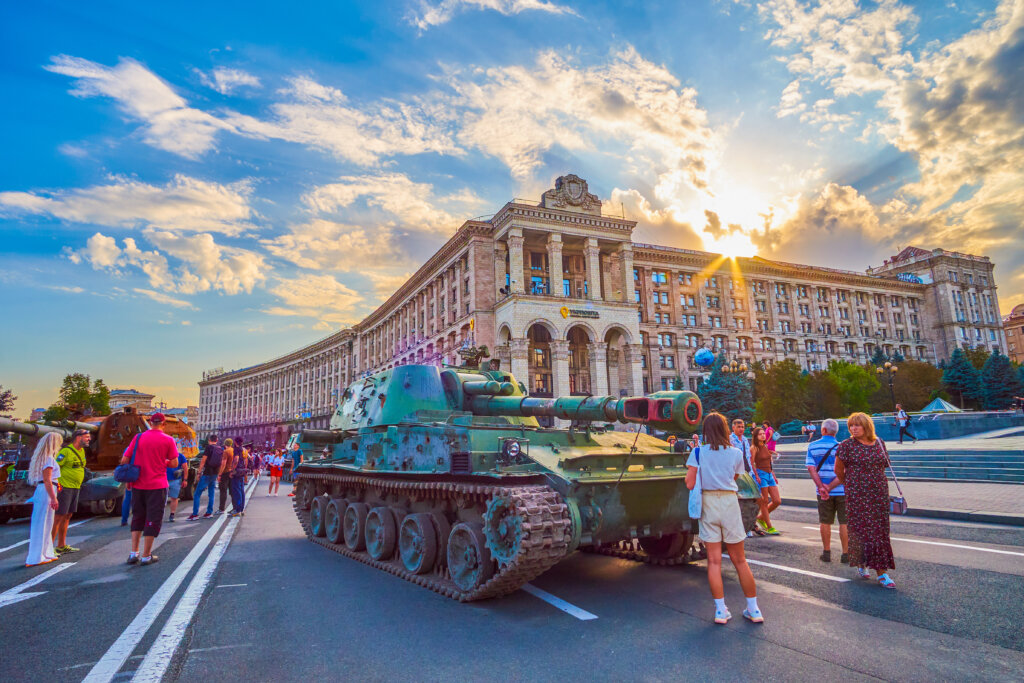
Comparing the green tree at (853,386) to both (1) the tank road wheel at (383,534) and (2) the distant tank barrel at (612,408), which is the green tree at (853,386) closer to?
(2) the distant tank barrel at (612,408)

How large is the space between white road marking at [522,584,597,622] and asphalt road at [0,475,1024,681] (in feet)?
0.11

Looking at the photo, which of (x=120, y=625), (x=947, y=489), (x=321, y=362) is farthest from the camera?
(x=321, y=362)

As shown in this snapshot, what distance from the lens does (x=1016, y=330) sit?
111m

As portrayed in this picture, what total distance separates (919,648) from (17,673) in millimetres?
6513

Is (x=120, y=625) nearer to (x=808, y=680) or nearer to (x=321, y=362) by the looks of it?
(x=808, y=680)

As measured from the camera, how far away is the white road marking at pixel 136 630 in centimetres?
406

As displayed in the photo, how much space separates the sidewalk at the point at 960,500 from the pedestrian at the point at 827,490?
15.6 ft

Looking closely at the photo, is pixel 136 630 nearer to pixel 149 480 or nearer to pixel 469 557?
pixel 469 557

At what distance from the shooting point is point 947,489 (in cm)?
1389

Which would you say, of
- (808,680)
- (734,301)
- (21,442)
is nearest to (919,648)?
(808,680)

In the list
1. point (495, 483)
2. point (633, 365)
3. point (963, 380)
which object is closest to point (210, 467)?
point (495, 483)

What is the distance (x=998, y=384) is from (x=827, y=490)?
212 feet

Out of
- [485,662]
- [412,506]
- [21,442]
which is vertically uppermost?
[21,442]

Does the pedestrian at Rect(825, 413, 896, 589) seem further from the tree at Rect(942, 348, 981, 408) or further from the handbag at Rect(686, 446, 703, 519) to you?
the tree at Rect(942, 348, 981, 408)
